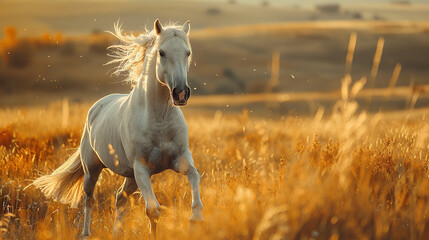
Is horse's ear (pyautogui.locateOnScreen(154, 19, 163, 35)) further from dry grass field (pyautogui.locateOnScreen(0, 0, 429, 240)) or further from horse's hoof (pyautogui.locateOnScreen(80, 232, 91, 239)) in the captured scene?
horse's hoof (pyautogui.locateOnScreen(80, 232, 91, 239))

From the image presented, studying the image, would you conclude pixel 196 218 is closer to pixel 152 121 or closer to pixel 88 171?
pixel 152 121

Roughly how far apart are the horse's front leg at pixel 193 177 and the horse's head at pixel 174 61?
2.43 ft

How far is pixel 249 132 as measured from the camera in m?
11.7

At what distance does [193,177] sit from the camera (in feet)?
15.7

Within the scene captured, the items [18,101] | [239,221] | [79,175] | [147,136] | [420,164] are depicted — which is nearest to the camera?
[239,221]

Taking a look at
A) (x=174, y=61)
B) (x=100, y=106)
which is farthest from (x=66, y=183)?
(x=174, y=61)

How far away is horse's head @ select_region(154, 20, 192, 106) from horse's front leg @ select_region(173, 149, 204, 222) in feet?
2.43

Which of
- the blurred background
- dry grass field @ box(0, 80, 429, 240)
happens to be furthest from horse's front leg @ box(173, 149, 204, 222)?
the blurred background

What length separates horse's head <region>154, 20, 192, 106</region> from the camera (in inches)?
178

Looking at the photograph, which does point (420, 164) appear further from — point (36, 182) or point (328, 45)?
point (328, 45)

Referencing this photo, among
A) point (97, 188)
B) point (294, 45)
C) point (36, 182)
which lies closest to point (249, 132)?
point (97, 188)

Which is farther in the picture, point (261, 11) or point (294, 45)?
point (261, 11)

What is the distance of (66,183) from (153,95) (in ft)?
9.24

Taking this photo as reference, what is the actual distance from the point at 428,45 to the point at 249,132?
54.6 meters
